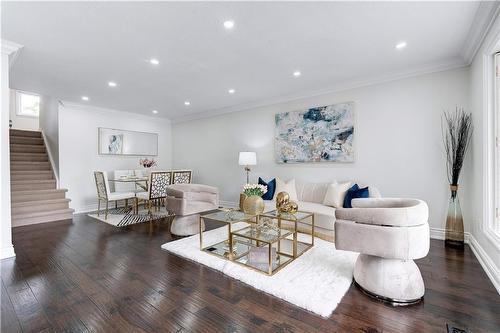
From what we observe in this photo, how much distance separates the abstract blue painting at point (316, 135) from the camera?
4000mm

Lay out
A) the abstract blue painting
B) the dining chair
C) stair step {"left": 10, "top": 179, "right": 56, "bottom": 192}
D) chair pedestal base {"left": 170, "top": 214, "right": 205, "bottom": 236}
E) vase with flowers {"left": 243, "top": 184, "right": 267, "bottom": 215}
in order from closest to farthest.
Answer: vase with flowers {"left": 243, "top": 184, "right": 267, "bottom": 215}
chair pedestal base {"left": 170, "top": 214, "right": 205, "bottom": 236}
the abstract blue painting
stair step {"left": 10, "top": 179, "right": 56, "bottom": 192}
the dining chair

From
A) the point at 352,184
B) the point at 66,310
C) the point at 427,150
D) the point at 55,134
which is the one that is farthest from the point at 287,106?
the point at 55,134

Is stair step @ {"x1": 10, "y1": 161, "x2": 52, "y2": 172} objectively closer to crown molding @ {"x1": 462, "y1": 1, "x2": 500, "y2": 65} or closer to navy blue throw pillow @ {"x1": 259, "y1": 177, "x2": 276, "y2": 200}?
navy blue throw pillow @ {"x1": 259, "y1": 177, "x2": 276, "y2": 200}

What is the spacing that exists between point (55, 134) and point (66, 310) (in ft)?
16.5

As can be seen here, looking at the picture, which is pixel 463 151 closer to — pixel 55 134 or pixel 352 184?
pixel 352 184

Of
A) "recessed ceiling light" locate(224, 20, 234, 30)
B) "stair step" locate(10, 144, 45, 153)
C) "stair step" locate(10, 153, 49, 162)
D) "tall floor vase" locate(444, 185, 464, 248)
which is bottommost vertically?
"tall floor vase" locate(444, 185, 464, 248)

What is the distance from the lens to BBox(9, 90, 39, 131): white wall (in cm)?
726

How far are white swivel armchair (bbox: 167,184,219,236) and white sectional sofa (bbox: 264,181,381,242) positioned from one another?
112cm

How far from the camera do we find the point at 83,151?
5.43 meters

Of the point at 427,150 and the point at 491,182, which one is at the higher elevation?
the point at 427,150

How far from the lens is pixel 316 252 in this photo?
2799 millimetres

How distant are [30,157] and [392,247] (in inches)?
293

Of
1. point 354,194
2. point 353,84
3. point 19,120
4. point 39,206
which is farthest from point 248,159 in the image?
point 19,120

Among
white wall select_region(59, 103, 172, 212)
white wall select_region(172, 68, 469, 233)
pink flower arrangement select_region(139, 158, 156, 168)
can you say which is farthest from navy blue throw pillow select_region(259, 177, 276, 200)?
white wall select_region(59, 103, 172, 212)
